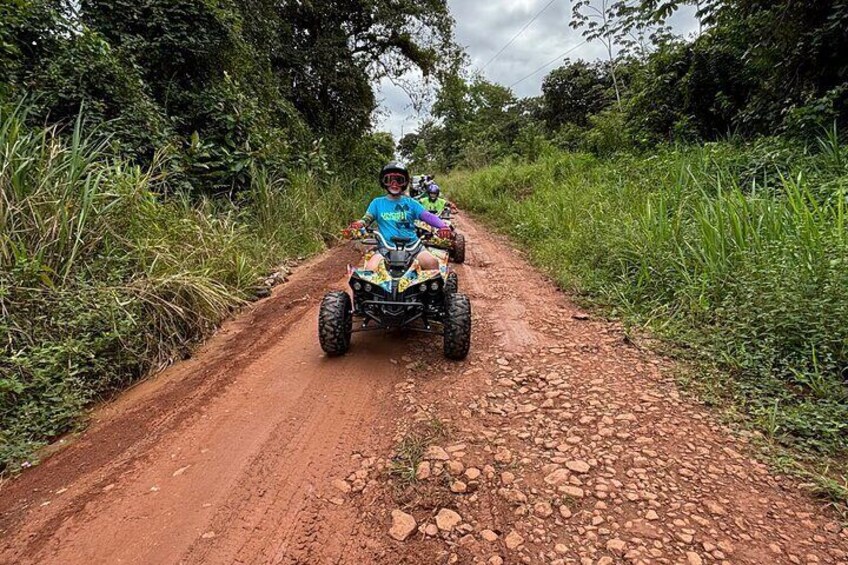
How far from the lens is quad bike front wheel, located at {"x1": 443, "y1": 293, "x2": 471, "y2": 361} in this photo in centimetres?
327

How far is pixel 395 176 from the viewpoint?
4.11 metres

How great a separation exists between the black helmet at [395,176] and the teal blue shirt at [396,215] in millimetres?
142

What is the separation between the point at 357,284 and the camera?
3.41m

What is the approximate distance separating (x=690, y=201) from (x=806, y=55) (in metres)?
2.69

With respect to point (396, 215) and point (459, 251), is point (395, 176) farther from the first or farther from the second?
point (459, 251)

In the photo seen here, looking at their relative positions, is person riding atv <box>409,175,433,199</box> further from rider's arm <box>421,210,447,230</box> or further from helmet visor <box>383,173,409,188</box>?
rider's arm <box>421,210,447,230</box>

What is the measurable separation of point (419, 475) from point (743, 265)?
3126mm

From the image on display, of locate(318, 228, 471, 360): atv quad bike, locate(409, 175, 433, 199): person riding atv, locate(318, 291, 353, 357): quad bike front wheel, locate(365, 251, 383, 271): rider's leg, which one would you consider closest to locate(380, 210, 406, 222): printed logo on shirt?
locate(365, 251, 383, 271): rider's leg

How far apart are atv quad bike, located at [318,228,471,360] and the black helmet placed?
934 mm

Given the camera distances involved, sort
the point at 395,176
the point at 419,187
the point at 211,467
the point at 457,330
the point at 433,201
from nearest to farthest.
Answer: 1. the point at 211,467
2. the point at 457,330
3. the point at 395,176
4. the point at 433,201
5. the point at 419,187

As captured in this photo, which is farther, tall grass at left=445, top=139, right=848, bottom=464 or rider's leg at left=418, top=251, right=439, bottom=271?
rider's leg at left=418, top=251, right=439, bottom=271

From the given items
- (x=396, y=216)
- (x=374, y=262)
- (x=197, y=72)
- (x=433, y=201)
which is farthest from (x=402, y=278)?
(x=197, y=72)

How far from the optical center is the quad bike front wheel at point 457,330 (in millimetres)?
3270

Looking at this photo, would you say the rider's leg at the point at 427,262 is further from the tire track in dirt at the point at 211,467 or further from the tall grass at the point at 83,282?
the tall grass at the point at 83,282
